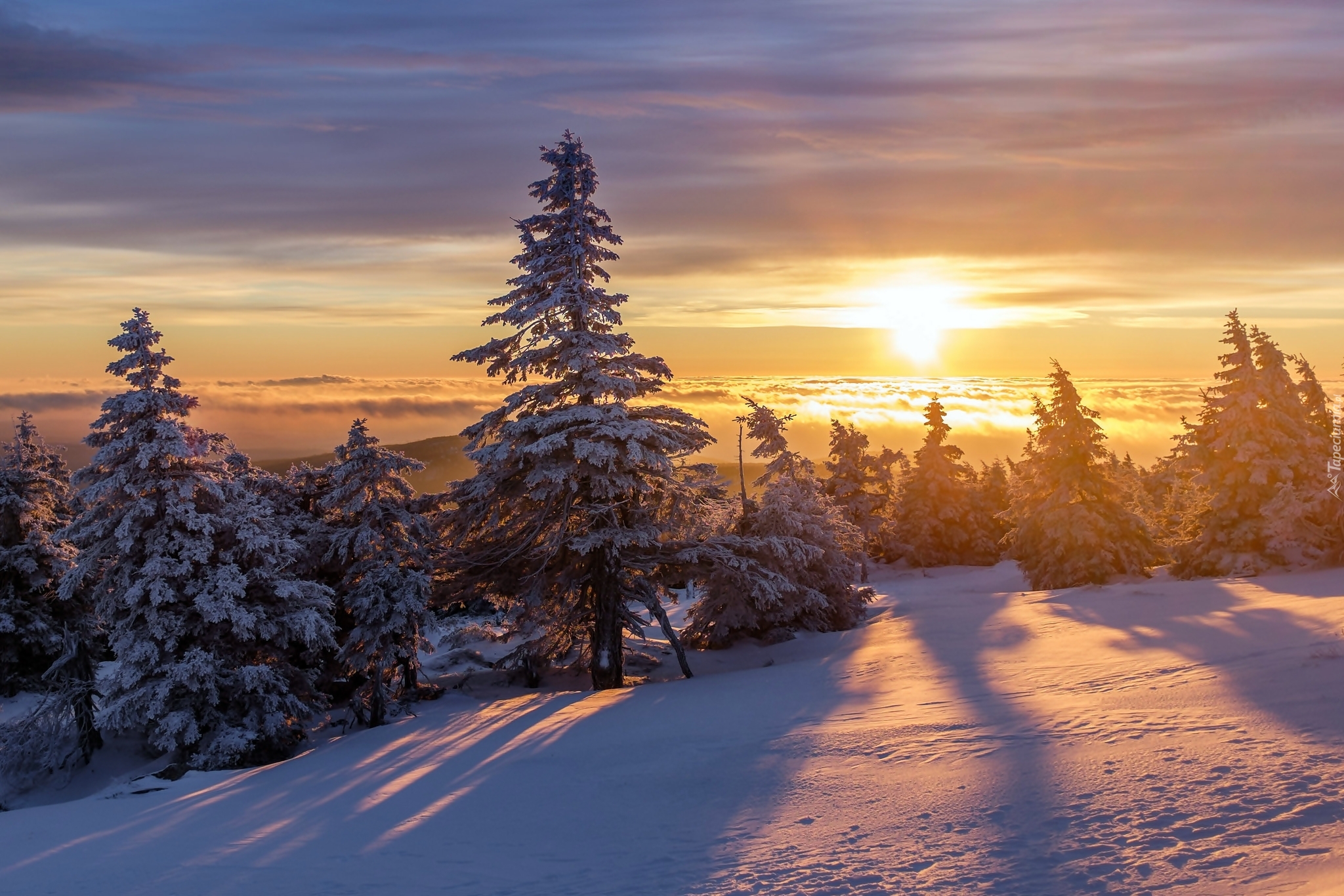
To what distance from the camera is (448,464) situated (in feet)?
616

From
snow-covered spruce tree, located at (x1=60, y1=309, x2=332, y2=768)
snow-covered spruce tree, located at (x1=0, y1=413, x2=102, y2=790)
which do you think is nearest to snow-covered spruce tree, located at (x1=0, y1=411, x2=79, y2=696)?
snow-covered spruce tree, located at (x1=0, y1=413, x2=102, y2=790)

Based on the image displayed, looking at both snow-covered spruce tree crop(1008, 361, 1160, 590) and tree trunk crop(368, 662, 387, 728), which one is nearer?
tree trunk crop(368, 662, 387, 728)

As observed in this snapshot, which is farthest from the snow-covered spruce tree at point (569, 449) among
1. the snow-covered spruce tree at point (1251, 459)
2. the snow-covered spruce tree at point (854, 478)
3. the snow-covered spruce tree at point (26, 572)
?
the snow-covered spruce tree at point (854, 478)

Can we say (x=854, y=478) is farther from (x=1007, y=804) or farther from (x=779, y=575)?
(x=1007, y=804)

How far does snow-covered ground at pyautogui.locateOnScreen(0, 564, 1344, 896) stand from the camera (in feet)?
27.1

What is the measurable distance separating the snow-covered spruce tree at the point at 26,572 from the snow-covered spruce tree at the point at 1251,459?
3872 centimetres

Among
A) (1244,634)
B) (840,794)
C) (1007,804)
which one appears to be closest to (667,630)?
(1244,634)

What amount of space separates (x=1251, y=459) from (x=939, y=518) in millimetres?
27274

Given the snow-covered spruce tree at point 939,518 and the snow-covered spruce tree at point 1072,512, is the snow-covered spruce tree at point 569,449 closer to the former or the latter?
the snow-covered spruce tree at point 1072,512

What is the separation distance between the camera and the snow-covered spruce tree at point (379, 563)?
2256 centimetres

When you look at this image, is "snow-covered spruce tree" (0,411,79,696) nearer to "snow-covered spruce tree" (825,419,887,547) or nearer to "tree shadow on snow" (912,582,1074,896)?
"tree shadow on snow" (912,582,1074,896)

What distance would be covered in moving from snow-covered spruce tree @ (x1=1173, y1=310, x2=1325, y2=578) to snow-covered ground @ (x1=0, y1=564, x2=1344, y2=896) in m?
10.7

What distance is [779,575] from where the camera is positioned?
23.9m

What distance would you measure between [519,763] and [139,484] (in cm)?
1291
